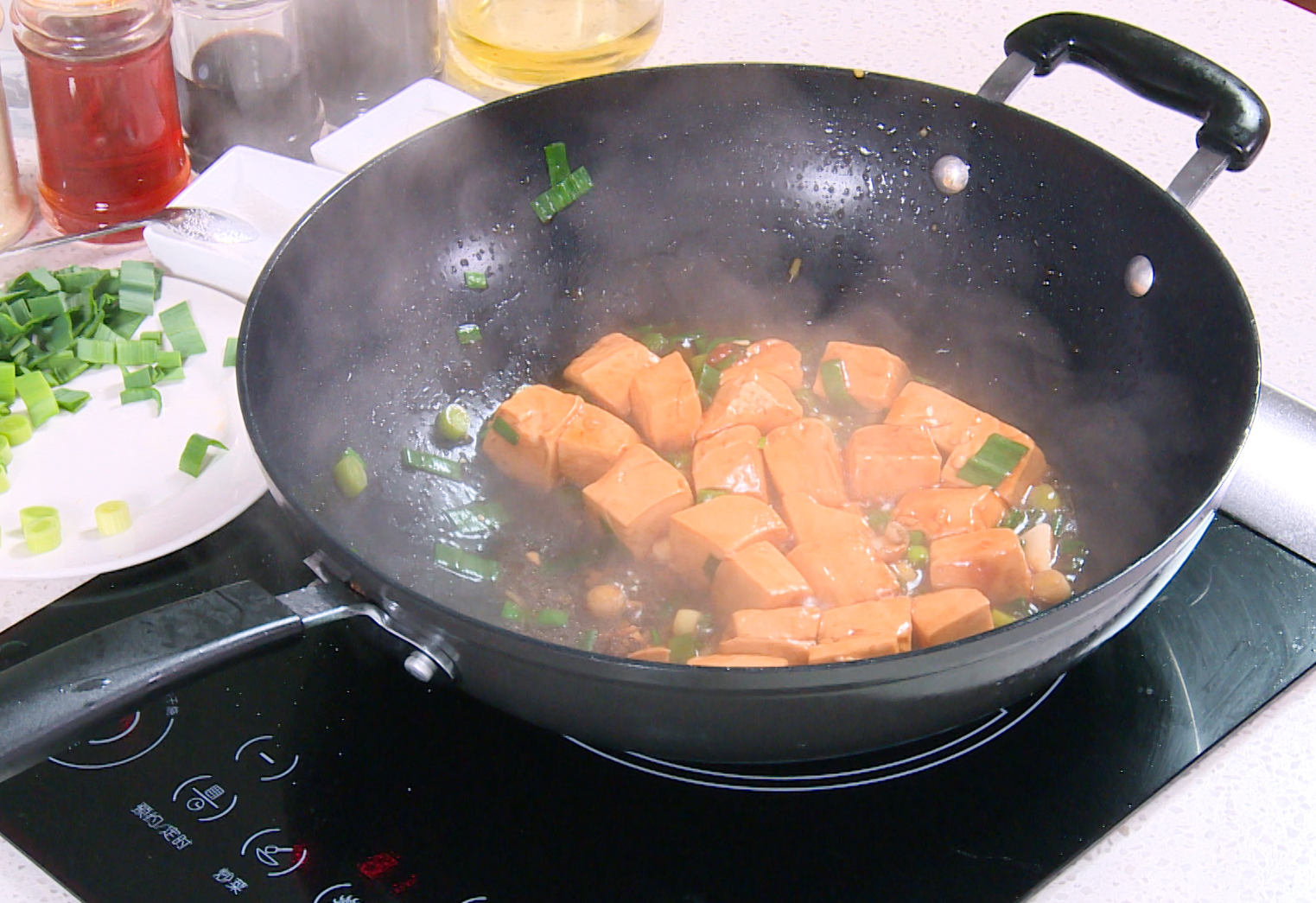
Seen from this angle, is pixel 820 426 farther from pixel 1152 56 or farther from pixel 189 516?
pixel 189 516

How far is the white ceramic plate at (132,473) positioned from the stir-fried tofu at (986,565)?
1.93 ft

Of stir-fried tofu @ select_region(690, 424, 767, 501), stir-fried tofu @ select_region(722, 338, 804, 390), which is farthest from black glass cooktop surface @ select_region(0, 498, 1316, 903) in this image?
stir-fried tofu @ select_region(722, 338, 804, 390)

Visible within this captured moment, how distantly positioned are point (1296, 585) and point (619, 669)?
0.63 metres

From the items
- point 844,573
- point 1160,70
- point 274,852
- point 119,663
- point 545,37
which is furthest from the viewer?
point 545,37

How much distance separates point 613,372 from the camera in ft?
4.07

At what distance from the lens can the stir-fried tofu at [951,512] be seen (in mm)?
1142

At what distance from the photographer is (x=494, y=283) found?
4.17 ft

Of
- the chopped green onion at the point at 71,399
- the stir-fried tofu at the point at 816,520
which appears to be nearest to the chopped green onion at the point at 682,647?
the stir-fried tofu at the point at 816,520

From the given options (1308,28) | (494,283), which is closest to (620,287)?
(494,283)

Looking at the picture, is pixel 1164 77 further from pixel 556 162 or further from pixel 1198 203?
pixel 556 162

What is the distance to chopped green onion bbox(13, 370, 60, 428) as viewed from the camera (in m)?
1.12

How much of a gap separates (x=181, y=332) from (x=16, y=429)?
18 centimetres

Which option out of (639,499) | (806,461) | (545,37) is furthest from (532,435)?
(545,37)

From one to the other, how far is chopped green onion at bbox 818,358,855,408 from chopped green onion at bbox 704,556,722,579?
0.28 metres
